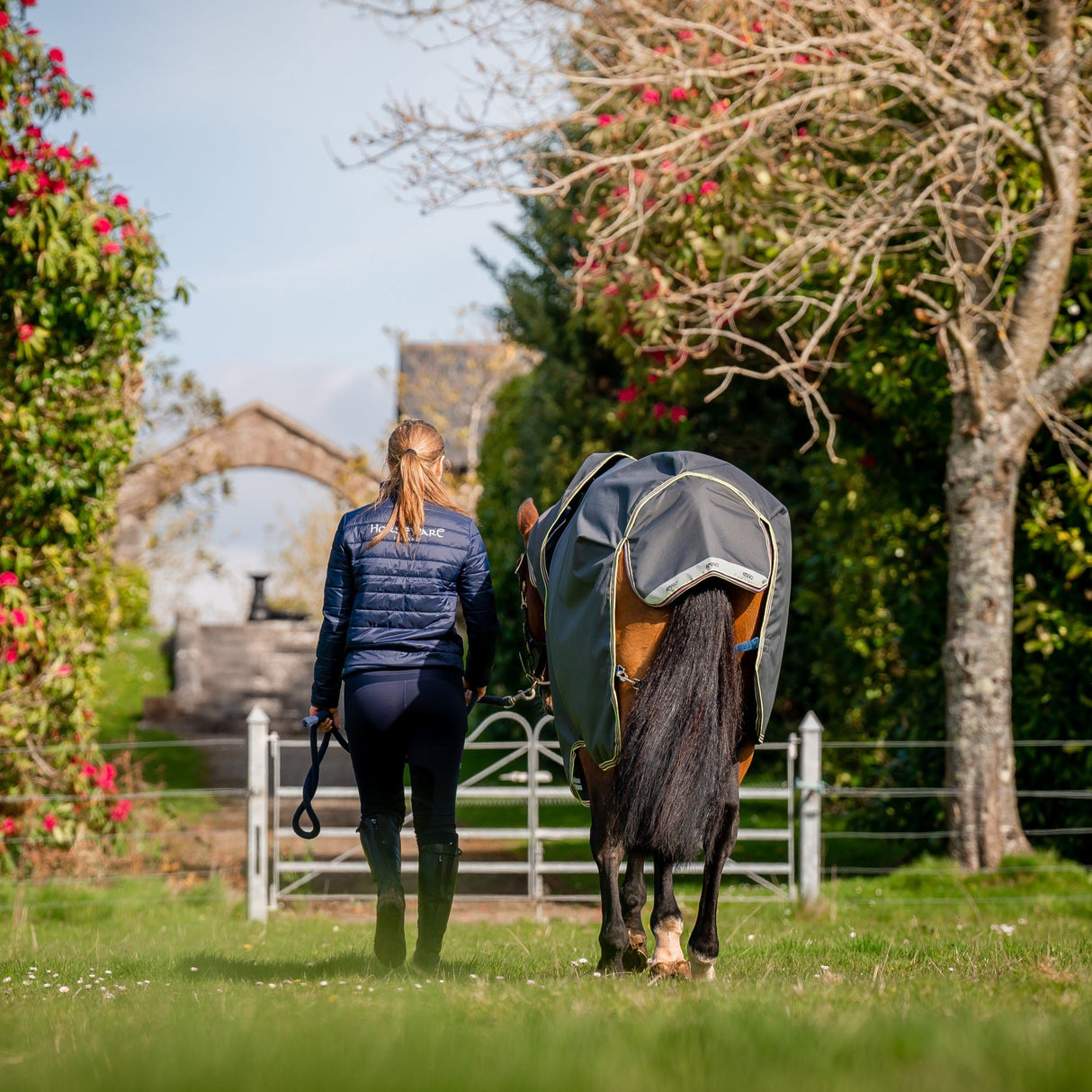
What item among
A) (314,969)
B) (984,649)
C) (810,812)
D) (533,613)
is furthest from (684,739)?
(984,649)

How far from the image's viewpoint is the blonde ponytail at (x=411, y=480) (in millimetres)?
4617

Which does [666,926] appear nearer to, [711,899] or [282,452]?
[711,899]

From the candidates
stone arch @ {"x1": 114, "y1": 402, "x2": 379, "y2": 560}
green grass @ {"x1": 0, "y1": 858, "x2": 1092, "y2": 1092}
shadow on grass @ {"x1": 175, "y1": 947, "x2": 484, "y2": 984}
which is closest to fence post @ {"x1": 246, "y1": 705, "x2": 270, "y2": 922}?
green grass @ {"x1": 0, "y1": 858, "x2": 1092, "y2": 1092}

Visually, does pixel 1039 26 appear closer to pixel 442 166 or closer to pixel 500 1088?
pixel 442 166

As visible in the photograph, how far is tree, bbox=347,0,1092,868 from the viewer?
830cm

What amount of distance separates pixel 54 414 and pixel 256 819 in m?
3.15

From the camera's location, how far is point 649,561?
406 centimetres

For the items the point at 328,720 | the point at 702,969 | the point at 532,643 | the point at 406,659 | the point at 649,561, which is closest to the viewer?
the point at 649,561

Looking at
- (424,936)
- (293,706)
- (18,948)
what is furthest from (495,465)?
(424,936)

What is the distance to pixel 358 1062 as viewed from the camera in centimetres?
251

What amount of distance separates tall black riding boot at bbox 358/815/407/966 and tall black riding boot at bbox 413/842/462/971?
8 centimetres

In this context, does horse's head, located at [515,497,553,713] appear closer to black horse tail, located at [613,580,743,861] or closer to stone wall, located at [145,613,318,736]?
black horse tail, located at [613,580,743,861]

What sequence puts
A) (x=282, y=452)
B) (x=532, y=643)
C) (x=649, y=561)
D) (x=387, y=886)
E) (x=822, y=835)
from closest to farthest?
(x=649, y=561) < (x=387, y=886) < (x=532, y=643) < (x=822, y=835) < (x=282, y=452)

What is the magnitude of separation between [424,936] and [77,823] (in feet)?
17.4
